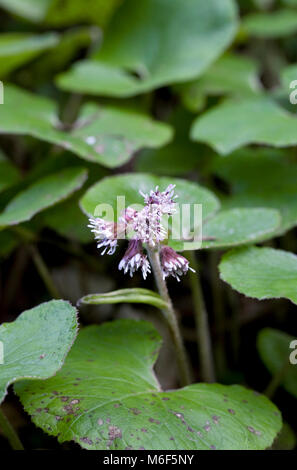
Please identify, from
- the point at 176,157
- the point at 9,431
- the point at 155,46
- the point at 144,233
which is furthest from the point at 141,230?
the point at 155,46

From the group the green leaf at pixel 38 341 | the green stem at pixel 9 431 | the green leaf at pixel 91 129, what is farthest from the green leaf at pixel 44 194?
the green stem at pixel 9 431

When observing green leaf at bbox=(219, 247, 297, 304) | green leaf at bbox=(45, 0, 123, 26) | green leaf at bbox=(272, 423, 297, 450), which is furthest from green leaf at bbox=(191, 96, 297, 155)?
green leaf at bbox=(45, 0, 123, 26)

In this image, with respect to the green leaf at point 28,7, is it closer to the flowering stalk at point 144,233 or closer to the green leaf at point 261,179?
the green leaf at point 261,179

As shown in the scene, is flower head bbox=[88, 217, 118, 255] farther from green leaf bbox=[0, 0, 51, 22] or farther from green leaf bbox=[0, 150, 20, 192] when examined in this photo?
green leaf bbox=[0, 0, 51, 22]
